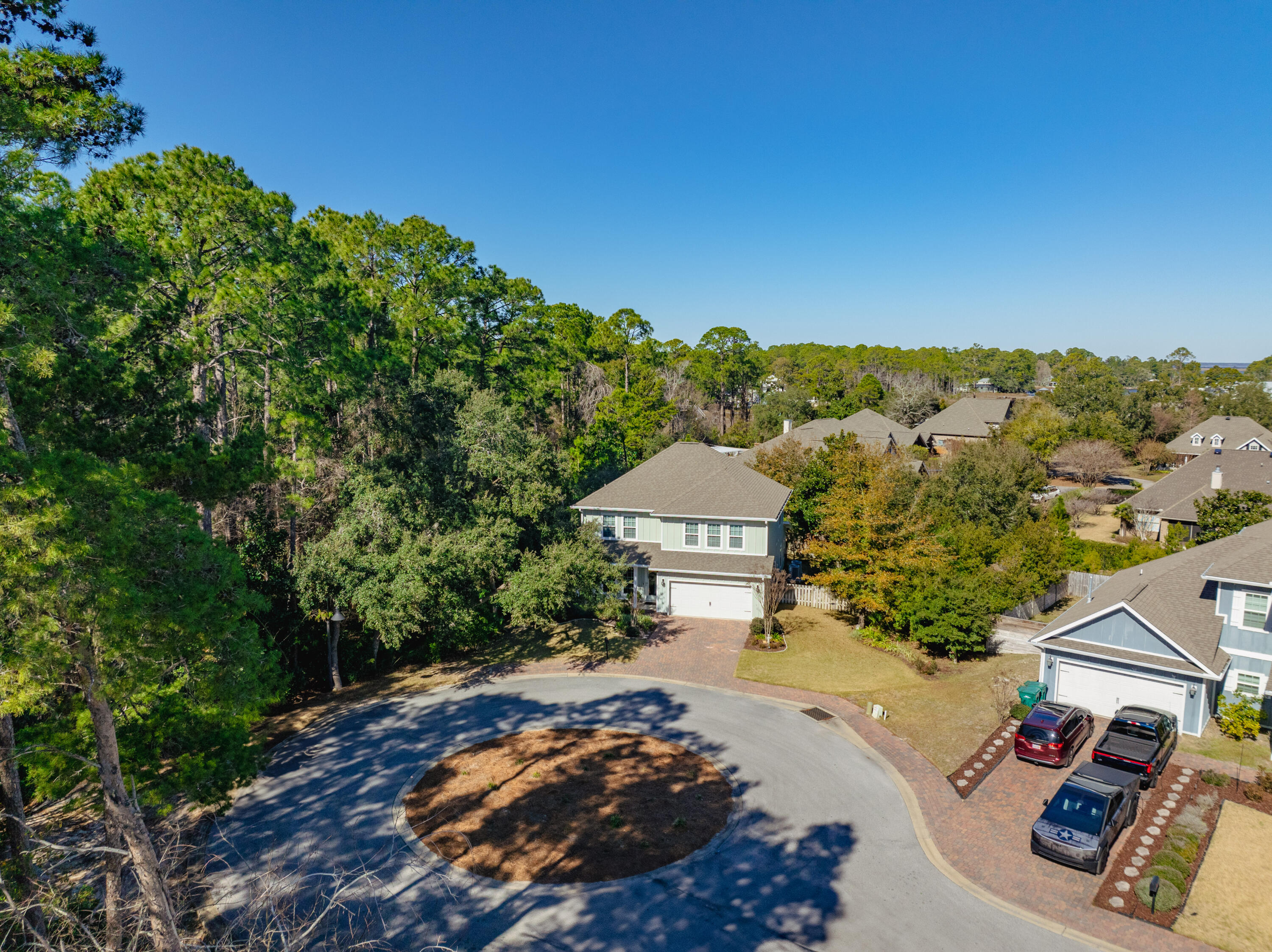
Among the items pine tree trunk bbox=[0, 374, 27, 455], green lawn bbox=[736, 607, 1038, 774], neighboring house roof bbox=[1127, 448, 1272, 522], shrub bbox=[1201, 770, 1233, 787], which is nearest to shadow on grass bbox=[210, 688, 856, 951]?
green lawn bbox=[736, 607, 1038, 774]

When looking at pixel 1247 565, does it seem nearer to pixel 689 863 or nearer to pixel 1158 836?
pixel 1158 836

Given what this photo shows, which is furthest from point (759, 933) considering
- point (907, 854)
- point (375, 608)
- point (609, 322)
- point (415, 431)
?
point (609, 322)

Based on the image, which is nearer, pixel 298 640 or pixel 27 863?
pixel 27 863

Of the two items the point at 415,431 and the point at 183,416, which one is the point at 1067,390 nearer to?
the point at 415,431

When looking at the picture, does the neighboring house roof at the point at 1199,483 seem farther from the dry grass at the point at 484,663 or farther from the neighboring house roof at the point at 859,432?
the dry grass at the point at 484,663

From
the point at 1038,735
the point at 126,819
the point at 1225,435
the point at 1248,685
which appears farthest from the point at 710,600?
the point at 1225,435

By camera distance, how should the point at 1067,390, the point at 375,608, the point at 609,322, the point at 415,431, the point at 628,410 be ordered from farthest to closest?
the point at 1067,390
the point at 609,322
the point at 628,410
the point at 415,431
the point at 375,608
